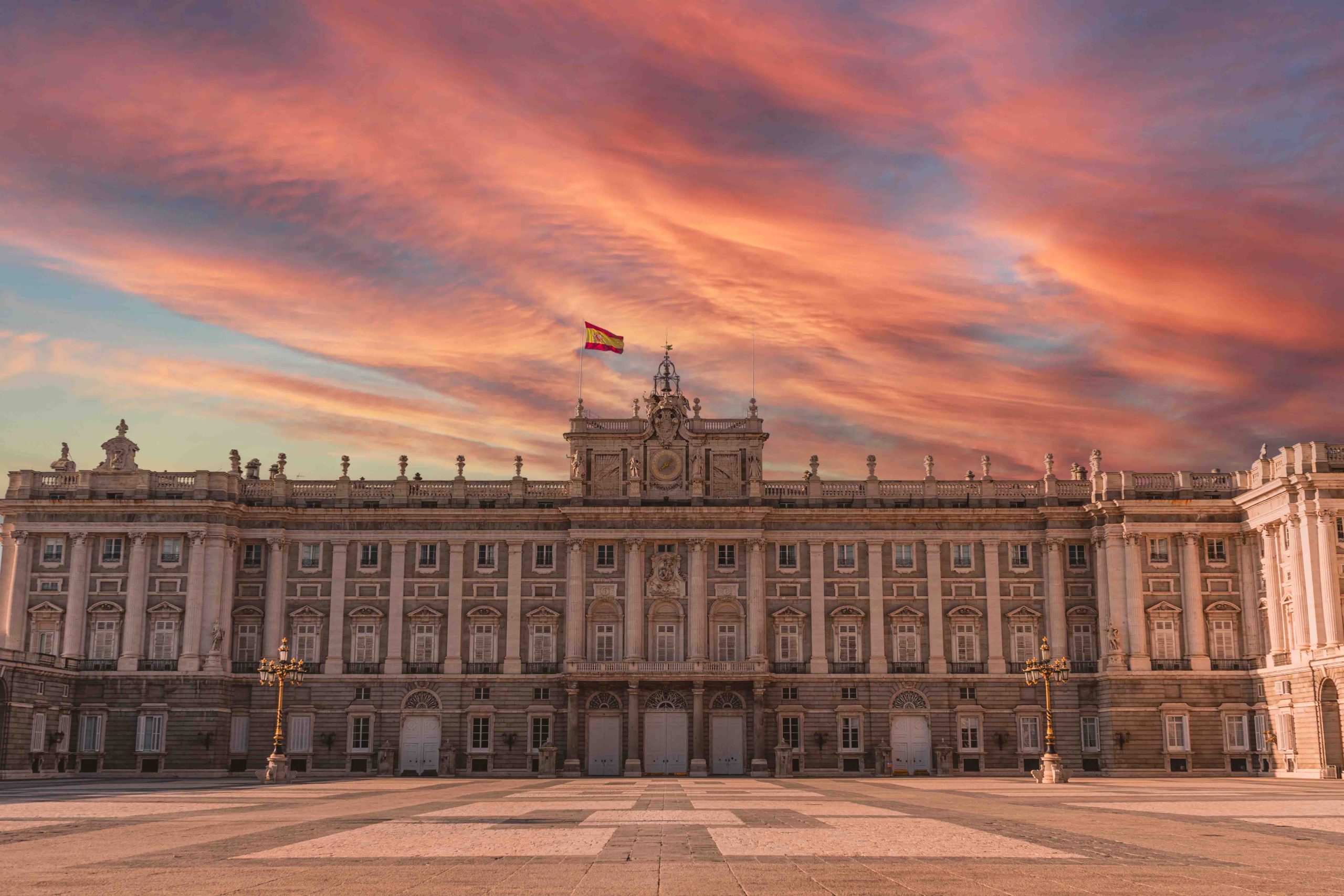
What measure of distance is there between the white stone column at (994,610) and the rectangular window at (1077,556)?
4.34 metres

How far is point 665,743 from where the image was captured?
78.4 metres

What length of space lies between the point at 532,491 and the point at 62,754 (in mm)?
29853

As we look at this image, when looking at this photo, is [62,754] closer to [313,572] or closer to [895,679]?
[313,572]

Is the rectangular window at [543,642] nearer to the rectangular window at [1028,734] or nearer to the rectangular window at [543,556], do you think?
the rectangular window at [543,556]

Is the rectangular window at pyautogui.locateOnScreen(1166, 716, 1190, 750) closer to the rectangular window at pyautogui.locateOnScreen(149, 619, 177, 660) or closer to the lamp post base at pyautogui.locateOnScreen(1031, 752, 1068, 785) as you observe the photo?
the lamp post base at pyautogui.locateOnScreen(1031, 752, 1068, 785)

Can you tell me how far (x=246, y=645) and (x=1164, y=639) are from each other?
53.6 meters

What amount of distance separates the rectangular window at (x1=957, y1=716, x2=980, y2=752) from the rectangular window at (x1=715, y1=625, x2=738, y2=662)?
13.7 m

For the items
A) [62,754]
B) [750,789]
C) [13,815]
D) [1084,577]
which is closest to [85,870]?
[13,815]

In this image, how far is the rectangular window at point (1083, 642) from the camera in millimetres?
80125

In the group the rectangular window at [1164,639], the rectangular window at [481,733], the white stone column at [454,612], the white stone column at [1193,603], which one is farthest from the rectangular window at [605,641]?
the white stone column at [1193,603]

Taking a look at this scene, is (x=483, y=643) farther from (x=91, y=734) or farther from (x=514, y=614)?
(x=91, y=734)

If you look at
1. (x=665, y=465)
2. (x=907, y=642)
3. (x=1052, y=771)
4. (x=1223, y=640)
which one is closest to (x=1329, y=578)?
(x=1223, y=640)

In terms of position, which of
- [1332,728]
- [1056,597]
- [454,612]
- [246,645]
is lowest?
[1332,728]

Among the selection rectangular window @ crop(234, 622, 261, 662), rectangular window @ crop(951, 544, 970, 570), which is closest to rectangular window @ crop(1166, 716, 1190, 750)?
rectangular window @ crop(951, 544, 970, 570)
